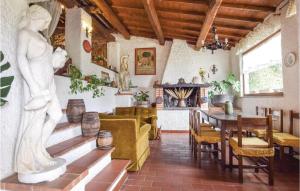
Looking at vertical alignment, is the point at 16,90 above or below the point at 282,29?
below

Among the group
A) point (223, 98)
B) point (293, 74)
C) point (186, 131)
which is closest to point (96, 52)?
point (186, 131)

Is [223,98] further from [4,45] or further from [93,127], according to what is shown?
[4,45]

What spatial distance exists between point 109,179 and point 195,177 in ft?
4.35

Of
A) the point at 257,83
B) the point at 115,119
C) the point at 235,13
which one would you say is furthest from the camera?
the point at 257,83

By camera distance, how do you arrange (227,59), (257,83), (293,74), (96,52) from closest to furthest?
(293,74), (257,83), (96,52), (227,59)

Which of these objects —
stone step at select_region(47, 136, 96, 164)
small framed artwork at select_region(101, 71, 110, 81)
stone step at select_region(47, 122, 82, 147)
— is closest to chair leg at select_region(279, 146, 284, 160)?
stone step at select_region(47, 136, 96, 164)

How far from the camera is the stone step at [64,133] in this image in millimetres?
2275

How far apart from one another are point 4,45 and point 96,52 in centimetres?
555

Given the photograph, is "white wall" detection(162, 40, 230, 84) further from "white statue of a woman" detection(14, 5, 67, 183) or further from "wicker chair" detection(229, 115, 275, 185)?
"white statue of a woman" detection(14, 5, 67, 183)

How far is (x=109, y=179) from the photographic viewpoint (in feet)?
7.55

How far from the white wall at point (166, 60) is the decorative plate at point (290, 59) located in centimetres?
364

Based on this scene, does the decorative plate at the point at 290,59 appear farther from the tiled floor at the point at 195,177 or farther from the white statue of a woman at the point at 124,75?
the white statue of a woman at the point at 124,75

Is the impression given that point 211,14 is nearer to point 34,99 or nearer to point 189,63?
point 189,63

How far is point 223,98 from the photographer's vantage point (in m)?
6.90
